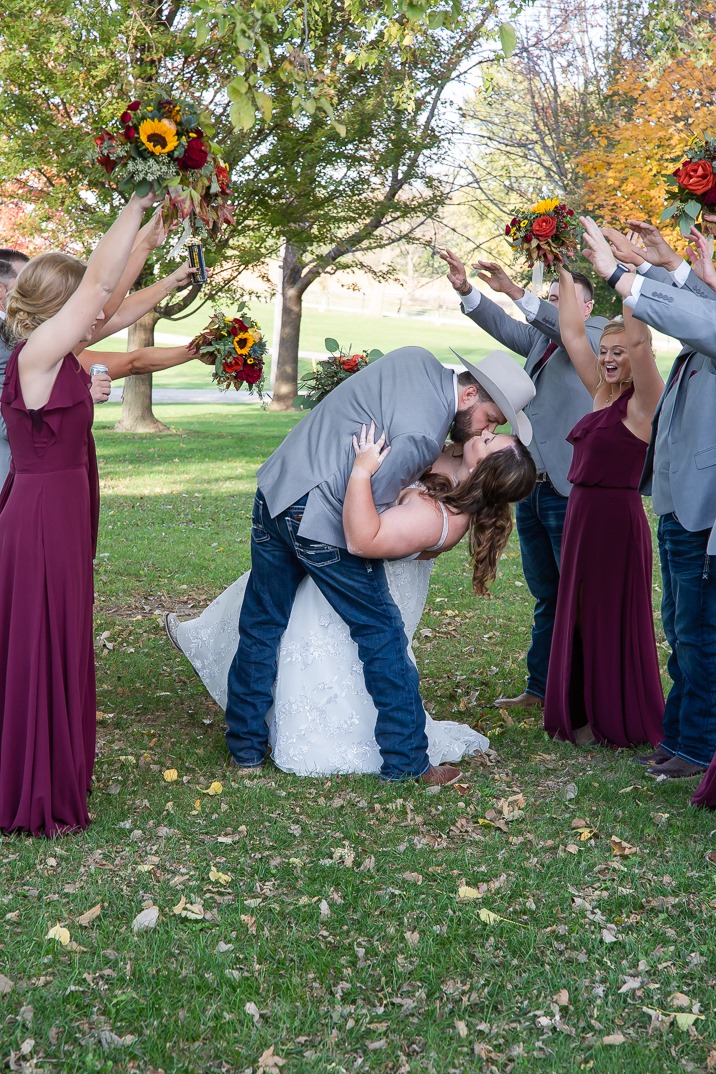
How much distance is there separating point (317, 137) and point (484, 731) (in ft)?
45.0

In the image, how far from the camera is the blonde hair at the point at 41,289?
14.5 feet

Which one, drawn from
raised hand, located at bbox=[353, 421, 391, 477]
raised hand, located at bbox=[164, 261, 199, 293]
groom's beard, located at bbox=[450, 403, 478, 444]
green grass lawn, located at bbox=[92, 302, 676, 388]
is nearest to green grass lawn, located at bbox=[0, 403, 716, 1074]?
raised hand, located at bbox=[353, 421, 391, 477]

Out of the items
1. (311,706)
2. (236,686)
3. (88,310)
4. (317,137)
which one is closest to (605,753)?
(311,706)

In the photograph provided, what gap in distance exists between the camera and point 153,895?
411cm

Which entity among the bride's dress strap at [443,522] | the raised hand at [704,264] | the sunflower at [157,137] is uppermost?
the sunflower at [157,137]

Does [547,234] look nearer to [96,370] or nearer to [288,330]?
[96,370]

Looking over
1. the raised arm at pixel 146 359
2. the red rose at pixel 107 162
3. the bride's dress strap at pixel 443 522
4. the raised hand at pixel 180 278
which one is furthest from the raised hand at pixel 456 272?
the red rose at pixel 107 162

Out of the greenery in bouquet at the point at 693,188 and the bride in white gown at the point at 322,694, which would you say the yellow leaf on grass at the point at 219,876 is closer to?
the bride in white gown at the point at 322,694

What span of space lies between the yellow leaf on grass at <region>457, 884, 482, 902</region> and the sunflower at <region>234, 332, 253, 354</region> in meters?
3.16

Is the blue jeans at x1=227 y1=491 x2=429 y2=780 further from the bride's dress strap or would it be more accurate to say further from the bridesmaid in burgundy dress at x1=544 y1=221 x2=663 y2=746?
the bridesmaid in burgundy dress at x1=544 y1=221 x2=663 y2=746

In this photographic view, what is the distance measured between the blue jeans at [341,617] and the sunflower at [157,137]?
1.72 metres

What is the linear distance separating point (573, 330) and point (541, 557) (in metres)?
1.50

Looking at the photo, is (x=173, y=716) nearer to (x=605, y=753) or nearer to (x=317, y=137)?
(x=605, y=753)

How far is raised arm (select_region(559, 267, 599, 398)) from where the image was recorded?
602 cm
